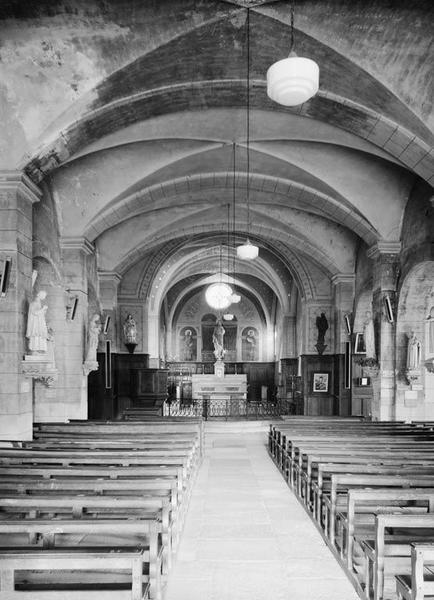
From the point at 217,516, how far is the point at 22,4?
7.53 metres

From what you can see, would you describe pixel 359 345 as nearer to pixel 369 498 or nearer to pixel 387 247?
pixel 387 247

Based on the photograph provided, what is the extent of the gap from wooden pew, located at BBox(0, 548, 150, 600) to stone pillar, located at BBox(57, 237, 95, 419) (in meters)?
9.23

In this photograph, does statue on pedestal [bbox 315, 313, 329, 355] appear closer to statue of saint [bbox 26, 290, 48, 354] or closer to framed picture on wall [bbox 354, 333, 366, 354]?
framed picture on wall [bbox 354, 333, 366, 354]

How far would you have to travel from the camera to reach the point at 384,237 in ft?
A: 43.1

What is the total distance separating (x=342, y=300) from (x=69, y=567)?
1545cm

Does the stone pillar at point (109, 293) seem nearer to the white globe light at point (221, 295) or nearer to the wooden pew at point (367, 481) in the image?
the white globe light at point (221, 295)

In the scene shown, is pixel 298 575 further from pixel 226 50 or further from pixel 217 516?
pixel 226 50

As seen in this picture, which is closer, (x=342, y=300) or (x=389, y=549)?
(x=389, y=549)

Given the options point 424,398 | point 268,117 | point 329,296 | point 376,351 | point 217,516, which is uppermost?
point 268,117

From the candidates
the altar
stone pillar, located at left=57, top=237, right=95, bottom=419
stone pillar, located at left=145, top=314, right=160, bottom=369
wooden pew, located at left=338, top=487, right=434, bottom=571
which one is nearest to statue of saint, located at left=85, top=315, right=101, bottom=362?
stone pillar, located at left=57, top=237, right=95, bottom=419

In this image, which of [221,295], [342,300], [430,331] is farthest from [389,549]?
[221,295]

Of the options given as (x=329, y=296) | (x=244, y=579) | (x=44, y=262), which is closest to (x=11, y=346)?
(x=44, y=262)

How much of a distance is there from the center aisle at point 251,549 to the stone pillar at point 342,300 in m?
9.17

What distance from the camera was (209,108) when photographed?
33.3 feet
